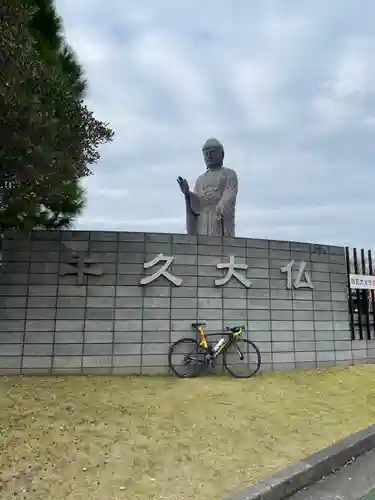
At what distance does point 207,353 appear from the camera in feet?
19.6

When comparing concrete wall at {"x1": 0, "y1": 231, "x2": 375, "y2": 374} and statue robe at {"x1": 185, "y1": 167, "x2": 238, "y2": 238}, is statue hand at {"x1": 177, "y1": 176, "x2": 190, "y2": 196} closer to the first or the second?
statue robe at {"x1": 185, "y1": 167, "x2": 238, "y2": 238}

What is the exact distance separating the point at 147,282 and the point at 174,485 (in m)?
3.43

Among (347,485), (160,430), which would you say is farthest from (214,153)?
(347,485)

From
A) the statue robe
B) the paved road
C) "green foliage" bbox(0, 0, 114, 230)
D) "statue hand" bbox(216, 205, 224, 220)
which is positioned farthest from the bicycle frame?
"green foliage" bbox(0, 0, 114, 230)

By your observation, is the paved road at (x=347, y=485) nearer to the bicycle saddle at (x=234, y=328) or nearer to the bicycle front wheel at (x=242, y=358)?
the bicycle front wheel at (x=242, y=358)

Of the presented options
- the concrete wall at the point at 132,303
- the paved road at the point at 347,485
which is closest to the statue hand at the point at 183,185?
the concrete wall at the point at 132,303

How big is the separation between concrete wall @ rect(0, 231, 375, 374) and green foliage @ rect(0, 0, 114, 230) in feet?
3.51

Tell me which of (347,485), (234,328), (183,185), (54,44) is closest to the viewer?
(347,485)

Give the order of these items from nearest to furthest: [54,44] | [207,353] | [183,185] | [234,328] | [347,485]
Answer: [347,485] → [54,44] → [207,353] → [234,328] → [183,185]

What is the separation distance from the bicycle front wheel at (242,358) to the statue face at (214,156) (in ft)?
12.1

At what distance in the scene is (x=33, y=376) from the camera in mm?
5539

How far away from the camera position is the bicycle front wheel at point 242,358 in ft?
20.3

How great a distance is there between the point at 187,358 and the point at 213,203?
10.4ft

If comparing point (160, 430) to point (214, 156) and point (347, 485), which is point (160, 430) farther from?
point (214, 156)
